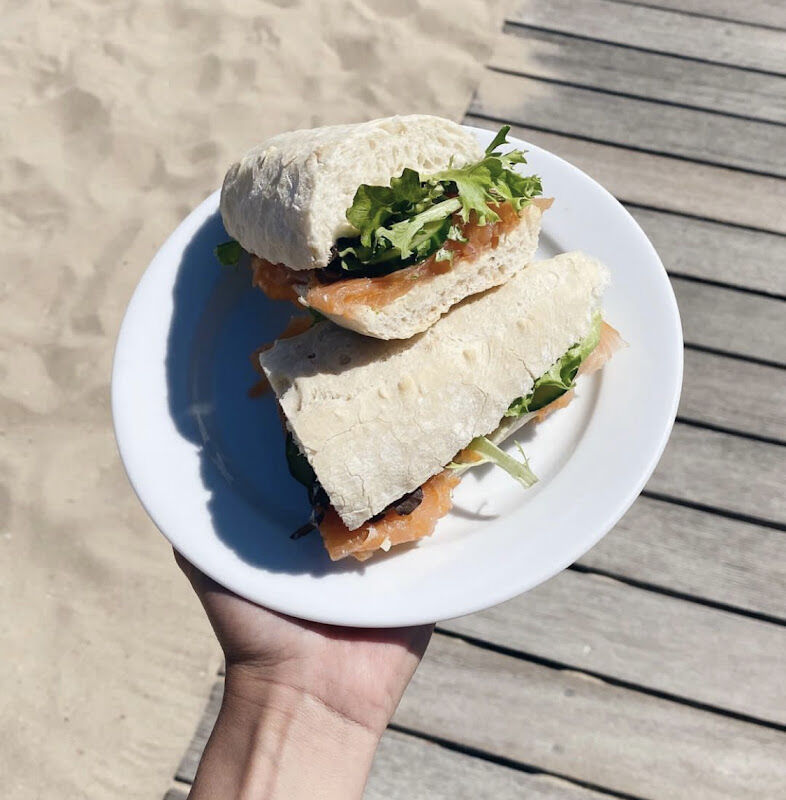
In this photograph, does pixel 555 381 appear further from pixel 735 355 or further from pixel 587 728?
pixel 735 355

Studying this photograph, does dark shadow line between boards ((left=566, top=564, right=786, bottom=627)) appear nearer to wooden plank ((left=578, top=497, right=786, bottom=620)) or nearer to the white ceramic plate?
wooden plank ((left=578, top=497, right=786, bottom=620))

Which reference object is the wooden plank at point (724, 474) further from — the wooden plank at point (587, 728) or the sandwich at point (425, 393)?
the sandwich at point (425, 393)

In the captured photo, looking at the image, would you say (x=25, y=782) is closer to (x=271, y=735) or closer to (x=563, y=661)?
(x=271, y=735)

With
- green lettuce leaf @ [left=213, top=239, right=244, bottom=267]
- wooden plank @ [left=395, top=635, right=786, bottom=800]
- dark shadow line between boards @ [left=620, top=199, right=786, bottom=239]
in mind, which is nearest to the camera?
green lettuce leaf @ [left=213, top=239, right=244, bottom=267]

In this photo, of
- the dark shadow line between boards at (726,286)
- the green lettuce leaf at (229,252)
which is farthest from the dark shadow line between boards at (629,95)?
the green lettuce leaf at (229,252)

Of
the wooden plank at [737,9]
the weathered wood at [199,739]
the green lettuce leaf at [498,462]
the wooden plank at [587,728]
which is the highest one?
the wooden plank at [737,9]

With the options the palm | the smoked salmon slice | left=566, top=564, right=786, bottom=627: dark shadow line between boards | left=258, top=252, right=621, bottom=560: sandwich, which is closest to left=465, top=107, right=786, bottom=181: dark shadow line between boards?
left=258, top=252, right=621, bottom=560: sandwich

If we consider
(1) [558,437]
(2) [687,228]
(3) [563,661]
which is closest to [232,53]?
(2) [687,228]
